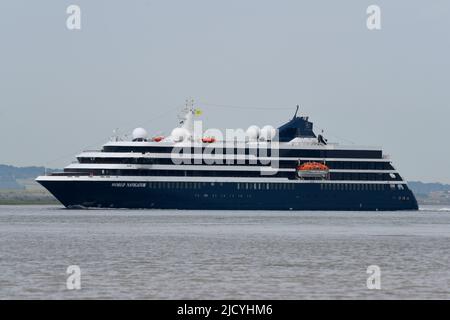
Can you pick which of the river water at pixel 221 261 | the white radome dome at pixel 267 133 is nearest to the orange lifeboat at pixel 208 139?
the white radome dome at pixel 267 133

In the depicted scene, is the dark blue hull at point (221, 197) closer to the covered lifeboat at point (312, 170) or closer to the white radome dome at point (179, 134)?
the covered lifeboat at point (312, 170)

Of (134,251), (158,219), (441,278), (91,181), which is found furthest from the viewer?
(91,181)

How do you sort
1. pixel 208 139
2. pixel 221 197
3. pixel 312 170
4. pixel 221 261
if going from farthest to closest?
pixel 312 170 → pixel 208 139 → pixel 221 197 → pixel 221 261

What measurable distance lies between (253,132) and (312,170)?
421 inches

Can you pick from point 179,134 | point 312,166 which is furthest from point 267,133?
point 179,134

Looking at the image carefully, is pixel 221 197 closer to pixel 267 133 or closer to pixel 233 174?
pixel 233 174

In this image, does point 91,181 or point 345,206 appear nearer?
point 91,181

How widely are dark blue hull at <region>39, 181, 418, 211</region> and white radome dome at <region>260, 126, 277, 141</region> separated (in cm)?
757

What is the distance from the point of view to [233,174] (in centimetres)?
12475

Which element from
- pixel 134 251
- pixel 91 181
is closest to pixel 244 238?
pixel 134 251
